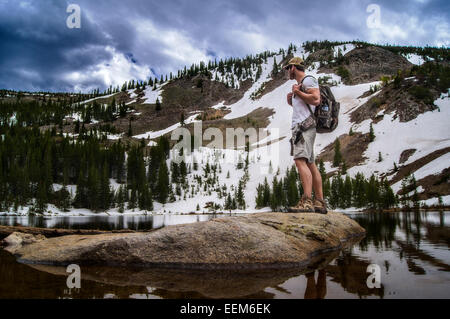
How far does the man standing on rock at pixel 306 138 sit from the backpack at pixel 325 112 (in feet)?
0.85

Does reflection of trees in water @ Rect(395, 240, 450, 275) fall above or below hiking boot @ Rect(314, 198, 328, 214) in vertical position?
below

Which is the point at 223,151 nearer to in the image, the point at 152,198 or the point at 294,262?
the point at 152,198

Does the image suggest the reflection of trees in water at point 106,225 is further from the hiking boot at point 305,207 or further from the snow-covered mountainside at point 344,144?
the snow-covered mountainside at point 344,144

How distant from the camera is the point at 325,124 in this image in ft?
28.8

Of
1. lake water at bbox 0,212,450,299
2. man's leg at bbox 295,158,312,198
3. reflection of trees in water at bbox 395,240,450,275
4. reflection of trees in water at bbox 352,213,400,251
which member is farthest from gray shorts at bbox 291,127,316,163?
lake water at bbox 0,212,450,299

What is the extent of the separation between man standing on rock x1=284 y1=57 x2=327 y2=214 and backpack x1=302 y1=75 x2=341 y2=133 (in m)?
0.26

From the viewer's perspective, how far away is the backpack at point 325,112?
28.9 ft

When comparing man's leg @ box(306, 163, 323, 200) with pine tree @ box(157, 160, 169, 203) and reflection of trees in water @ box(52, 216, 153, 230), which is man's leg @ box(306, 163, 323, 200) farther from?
pine tree @ box(157, 160, 169, 203)

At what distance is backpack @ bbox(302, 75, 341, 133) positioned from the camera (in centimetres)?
880

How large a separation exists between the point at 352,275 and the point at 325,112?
5958 mm

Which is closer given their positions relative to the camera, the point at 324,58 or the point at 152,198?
the point at 152,198

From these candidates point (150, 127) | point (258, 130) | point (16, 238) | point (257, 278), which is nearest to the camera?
point (257, 278)
